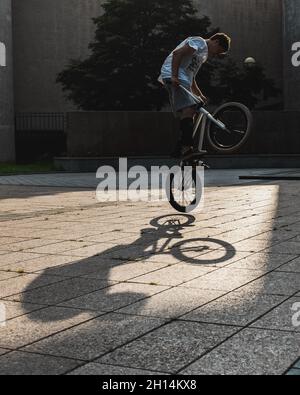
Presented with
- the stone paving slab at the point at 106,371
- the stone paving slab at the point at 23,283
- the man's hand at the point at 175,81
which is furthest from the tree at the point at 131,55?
the stone paving slab at the point at 106,371

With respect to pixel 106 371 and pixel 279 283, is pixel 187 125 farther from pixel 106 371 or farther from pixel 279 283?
pixel 106 371

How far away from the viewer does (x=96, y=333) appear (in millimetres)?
3098

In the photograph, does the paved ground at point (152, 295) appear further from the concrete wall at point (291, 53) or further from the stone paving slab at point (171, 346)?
the concrete wall at point (291, 53)

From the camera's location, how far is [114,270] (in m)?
4.64

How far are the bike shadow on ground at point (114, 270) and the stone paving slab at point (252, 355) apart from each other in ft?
2.90

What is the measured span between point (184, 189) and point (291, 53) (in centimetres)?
2956

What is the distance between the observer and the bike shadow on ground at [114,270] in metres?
3.70

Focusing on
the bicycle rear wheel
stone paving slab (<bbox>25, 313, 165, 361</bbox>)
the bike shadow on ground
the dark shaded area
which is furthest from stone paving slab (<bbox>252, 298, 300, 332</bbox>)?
the dark shaded area

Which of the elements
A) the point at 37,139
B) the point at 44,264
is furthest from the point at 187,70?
the point at 37,139

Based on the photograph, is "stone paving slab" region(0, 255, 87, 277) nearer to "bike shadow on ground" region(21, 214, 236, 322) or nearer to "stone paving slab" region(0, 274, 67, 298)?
"bike shadow on ground" region(21, 214, 236, 322)

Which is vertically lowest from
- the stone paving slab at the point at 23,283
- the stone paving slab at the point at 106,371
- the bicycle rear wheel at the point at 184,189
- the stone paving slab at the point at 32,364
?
the stone paving slab at the point at 23,283

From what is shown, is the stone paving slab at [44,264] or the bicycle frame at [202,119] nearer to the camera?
the stone paving slab at [44,264]

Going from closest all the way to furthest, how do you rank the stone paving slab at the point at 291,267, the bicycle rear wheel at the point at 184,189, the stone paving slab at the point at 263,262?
the stone paving slab at the point at 291,267 → the stone paving slab at the point at 263,262 → the bicycle rear wheel at the point at 184,189

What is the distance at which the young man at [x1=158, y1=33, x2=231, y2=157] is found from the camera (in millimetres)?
7113
